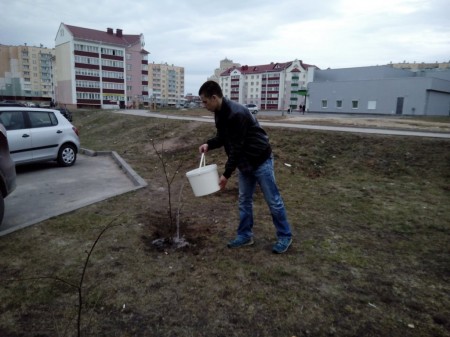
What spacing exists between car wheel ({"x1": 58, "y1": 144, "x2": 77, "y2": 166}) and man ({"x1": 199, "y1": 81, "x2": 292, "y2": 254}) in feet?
21.6

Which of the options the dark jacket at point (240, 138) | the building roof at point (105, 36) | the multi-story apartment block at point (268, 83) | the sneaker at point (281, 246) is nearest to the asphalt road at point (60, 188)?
the dark jacket at point (240, 138)

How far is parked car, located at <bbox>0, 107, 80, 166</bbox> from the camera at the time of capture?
7578 millimetres

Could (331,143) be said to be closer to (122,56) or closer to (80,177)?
(80,177)

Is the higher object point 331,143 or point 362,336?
point 331,143

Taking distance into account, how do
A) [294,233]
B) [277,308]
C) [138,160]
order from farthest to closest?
[138,160], [294,233], [277,308]

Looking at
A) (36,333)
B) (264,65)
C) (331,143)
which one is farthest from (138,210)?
(264,65)

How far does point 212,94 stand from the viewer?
11.0ft

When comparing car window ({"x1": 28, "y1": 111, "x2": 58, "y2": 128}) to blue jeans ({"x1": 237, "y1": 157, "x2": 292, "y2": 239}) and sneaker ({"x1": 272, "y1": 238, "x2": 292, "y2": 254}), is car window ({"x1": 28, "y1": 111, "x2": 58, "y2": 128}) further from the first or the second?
sneaker ({"x1": 272, "y1": 238, "x2": 292, "y2": 254})

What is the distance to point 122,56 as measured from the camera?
213 feet

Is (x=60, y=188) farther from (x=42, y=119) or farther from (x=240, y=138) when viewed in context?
(x=240, y=138)

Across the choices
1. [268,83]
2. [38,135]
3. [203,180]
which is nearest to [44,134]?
Result: [38,135]

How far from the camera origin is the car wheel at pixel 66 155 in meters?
8.83

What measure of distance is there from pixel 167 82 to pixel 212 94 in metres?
142

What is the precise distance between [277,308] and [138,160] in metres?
8.31
